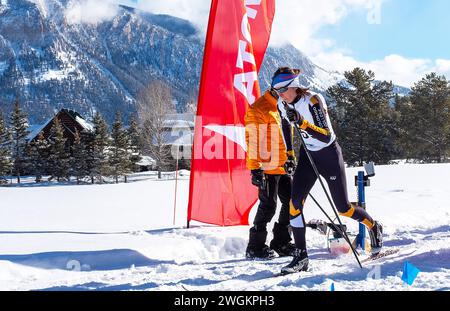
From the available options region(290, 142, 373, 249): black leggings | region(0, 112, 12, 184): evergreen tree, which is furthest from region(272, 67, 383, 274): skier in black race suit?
region(0, 112, 12, 184): evergreen tree

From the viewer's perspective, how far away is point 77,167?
4191cm

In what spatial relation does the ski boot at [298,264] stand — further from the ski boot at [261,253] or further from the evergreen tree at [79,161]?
the evergreen tree at [79,161]

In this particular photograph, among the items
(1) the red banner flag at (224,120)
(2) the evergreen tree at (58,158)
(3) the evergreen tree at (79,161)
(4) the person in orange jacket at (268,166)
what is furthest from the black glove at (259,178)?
(2) the evergreen tree at (58,158)

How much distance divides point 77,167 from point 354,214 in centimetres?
4084

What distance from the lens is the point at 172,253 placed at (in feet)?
17.4

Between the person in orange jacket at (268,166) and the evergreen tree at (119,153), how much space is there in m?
36.6

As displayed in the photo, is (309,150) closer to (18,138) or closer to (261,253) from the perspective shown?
(261,253)

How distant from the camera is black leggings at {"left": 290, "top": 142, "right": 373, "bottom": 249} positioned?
432cm

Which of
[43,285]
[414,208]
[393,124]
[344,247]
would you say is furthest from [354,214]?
[393,124]

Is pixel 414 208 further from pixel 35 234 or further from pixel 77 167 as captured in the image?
pixel 77 167

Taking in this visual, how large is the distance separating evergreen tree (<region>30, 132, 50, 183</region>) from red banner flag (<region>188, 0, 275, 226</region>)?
40.1 m

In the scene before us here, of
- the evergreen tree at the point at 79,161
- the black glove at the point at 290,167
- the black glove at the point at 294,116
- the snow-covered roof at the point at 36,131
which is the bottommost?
the evergreen tree at the point at 79,161

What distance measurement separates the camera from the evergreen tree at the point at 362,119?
36281 millimetres

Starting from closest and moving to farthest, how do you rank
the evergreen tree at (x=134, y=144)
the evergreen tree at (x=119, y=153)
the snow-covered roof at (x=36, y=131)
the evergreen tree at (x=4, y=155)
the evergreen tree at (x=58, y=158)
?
the evergreen tree at (x=4, y=155) → the evergreen tree at (x=119, y=153) → the evergreen tree at (x=58, y=158) → the evergreen tree at (x=134, y=144) → the snow-covered roof at (x=36, y=131)
